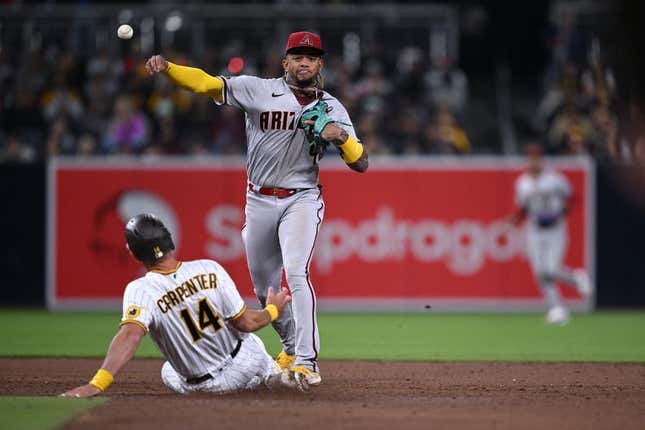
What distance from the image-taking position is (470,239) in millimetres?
15742

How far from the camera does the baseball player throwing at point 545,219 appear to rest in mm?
14281

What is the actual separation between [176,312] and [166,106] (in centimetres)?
1076

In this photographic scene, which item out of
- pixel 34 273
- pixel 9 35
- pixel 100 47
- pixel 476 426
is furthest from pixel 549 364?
pixel 9 35

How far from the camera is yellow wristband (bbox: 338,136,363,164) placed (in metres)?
7.06

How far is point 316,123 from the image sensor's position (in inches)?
277

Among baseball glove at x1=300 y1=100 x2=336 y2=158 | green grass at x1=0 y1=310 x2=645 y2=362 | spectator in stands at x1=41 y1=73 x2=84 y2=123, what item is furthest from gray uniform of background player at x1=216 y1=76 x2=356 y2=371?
spectator in stands at x1=41 y1=73 x2=84 y2=123

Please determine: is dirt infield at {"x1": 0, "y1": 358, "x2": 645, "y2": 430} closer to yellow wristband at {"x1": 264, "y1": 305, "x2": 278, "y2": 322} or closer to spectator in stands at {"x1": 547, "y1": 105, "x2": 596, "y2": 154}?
yellow wristband at {"x1": 264, "y1": 305, "x2": 278, "y2": 322}

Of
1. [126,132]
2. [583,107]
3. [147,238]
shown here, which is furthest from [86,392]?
[583,107]

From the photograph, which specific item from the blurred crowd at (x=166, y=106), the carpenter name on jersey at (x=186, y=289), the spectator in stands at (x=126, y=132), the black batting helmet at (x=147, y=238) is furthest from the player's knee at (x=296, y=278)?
the spectator in stands at (x=126, y=132)

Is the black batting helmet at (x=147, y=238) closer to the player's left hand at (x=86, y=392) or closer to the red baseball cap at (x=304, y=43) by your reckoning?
the player's left hand at (x=86, y=392)

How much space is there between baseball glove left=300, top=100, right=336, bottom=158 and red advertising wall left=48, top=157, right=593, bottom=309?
8439 mm

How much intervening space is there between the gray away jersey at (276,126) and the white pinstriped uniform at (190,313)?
3.56 feet

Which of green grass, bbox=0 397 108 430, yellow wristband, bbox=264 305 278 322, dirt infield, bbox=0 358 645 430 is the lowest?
dirt infield, bbox=0 358 645 430

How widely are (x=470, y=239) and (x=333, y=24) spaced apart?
5.16 m
